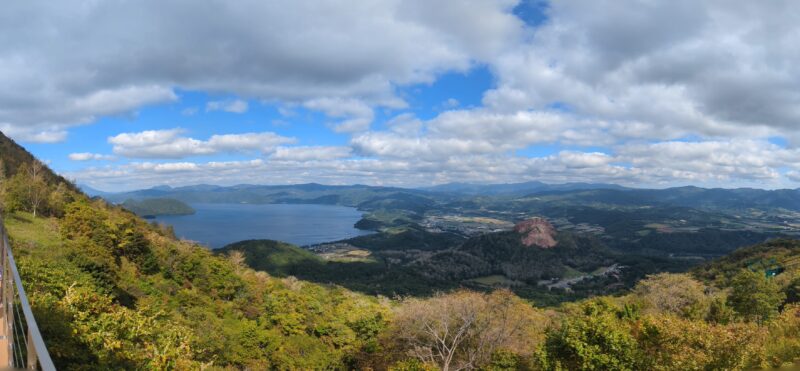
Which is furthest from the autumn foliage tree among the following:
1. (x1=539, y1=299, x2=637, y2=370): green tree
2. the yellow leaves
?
the yellow leaves

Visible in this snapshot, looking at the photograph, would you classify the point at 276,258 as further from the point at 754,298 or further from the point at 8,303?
the point at 8,303

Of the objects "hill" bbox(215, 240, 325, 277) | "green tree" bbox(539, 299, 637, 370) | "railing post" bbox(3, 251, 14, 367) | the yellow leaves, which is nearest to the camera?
"railing post" bbox(3, 251, 14, 367)

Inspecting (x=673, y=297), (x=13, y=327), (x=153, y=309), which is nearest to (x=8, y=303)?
(x=13, y=327)

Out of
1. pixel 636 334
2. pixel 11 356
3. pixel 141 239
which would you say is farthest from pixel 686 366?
pixel 141 239

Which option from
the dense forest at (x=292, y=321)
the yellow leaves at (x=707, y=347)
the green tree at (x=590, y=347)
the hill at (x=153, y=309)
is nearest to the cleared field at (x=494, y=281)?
the dense forest at (x=292, y=321)

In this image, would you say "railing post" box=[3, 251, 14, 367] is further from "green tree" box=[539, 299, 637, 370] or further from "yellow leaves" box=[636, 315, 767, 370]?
"green tree" box=[539, 299, 637, 370]
